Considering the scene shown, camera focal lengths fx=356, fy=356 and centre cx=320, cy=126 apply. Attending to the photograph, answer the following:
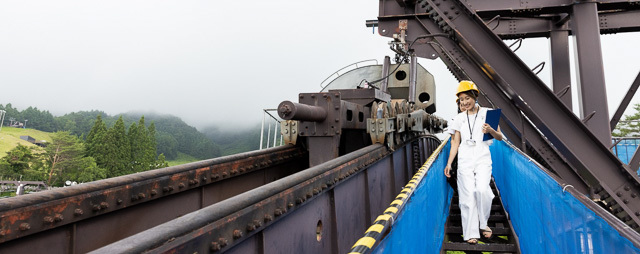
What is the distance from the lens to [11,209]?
2219 mm

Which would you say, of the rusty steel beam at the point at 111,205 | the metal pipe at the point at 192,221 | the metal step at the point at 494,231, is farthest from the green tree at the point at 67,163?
the metal pipe at the point at 192,221

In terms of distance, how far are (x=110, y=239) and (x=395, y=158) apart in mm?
4552

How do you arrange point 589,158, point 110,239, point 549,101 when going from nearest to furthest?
point 110,239 → point 589,158 → point 549,101

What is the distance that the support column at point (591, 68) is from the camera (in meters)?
6.36

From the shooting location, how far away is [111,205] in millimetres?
2871

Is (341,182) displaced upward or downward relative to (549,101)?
downward

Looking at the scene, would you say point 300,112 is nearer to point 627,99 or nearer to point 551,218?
Answer: point 551,218

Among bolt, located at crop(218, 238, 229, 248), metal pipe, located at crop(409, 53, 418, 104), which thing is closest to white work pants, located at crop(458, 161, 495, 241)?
bolt, located at crop(218, 238, 229, 248)

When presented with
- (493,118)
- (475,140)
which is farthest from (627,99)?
(475,140)

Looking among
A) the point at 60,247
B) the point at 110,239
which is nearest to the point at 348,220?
the point at 110,239

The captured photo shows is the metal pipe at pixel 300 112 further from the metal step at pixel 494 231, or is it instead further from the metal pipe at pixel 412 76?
the metal pipe at pixel 412 76

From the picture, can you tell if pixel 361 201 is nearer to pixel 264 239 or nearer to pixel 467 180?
pixel 467 180

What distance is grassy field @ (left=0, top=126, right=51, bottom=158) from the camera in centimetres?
11291

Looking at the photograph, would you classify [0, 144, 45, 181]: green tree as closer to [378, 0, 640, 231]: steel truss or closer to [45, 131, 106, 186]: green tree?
[45, 131, 106, 186]: green tree
